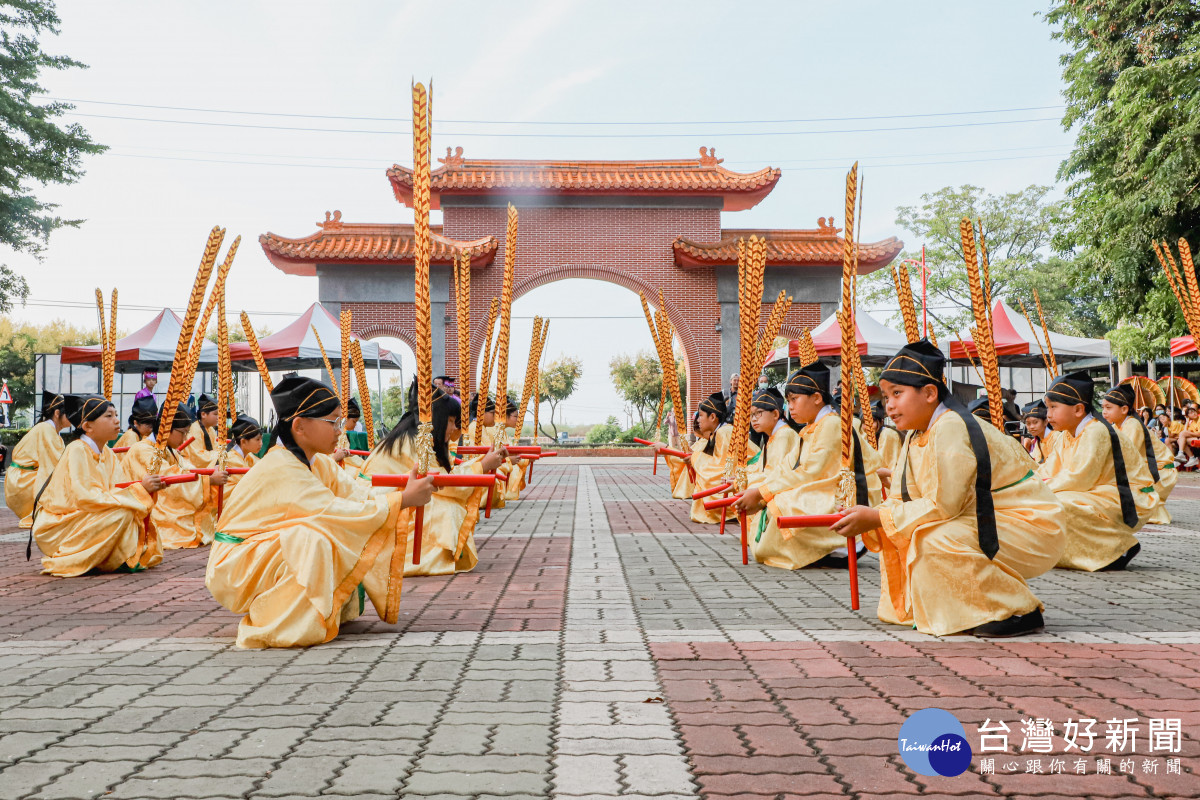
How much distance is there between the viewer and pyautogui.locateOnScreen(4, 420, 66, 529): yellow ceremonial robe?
735 centimetres

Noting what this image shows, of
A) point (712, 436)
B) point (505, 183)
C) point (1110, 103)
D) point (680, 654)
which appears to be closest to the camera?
point (680, 654)

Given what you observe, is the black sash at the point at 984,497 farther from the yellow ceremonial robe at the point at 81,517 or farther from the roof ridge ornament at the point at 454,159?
the roof ridge ornament at the point at 454,159

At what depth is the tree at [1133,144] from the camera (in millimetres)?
14438

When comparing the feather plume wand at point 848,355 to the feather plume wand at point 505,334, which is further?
the feather plume wand at point 505,334

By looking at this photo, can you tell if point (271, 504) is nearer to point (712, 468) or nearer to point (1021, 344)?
point (712, 468)

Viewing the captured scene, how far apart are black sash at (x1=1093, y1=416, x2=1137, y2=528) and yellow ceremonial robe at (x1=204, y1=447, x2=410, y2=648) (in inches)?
191

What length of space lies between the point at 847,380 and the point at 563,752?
254 cm

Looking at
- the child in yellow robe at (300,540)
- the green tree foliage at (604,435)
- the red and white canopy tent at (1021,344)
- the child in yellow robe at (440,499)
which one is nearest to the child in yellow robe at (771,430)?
the child in yellow robe at (440,499)

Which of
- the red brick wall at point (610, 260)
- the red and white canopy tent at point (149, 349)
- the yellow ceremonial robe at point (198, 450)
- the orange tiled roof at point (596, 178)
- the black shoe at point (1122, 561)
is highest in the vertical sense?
the orange tiled roof at point (596, 178)

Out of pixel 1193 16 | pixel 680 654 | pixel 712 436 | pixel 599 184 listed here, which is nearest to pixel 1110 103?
pixel 1193 16

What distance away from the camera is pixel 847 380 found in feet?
15.1

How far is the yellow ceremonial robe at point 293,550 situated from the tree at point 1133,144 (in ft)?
47.1

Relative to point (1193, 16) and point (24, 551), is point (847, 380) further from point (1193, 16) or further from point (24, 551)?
point (1193, 16)

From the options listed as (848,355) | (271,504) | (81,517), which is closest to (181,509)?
(81,517)
